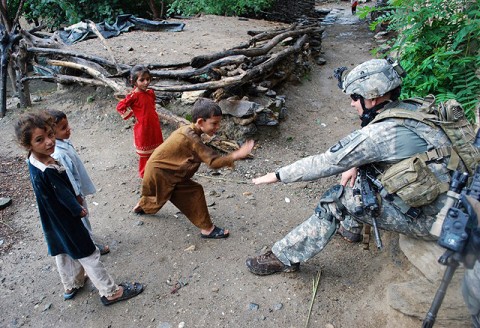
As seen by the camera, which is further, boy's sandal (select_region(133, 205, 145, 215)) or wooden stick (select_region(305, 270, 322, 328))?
boy's sandal (select_region(133, 205, 145, 215))

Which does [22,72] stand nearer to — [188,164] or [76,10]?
[76,10]

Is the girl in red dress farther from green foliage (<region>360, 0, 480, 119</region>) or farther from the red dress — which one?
green foliage (<region>360, 0, 480, 119</region>)

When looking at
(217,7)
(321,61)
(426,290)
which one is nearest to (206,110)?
(426,290)

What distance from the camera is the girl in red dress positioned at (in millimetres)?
4414

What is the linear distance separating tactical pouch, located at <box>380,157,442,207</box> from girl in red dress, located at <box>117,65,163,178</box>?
119 inches

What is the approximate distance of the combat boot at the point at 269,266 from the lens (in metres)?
3.31

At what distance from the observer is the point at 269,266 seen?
3.32 m

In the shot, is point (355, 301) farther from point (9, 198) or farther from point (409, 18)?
point (9, 198)

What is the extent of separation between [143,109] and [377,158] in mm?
2930

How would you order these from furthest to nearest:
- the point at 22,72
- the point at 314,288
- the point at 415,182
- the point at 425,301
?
the point at 22,72 < the point at 314,288 < the point at 425,301 < the point at 415,182

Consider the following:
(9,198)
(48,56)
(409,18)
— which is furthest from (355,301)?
(48,56)

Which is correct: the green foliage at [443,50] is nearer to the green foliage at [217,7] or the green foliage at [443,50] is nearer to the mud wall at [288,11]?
the green foliage at [217,7]

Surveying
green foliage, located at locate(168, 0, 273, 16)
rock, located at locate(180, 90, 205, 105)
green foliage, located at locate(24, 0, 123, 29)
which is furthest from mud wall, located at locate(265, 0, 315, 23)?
rock, located at locate(180, 90, 205, 105)

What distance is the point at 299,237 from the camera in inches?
122
